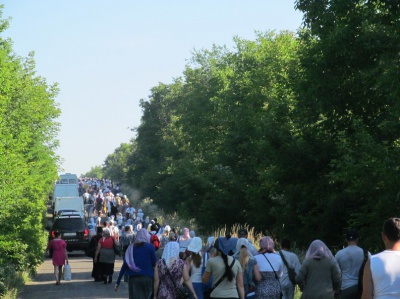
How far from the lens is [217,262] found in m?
13.4

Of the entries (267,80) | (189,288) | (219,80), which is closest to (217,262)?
(189,288)

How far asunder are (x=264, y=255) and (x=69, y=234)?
33826 mm

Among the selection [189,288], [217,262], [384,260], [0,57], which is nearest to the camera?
[384,260]

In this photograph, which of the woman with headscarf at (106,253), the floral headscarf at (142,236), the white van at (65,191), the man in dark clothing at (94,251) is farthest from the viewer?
the white van at (65,191)

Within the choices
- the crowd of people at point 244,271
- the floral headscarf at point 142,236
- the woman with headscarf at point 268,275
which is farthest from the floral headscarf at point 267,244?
the floral headscarf at point 142,236

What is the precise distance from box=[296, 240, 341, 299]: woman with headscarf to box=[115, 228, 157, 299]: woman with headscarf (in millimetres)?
3975

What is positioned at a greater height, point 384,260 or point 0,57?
point 0,57

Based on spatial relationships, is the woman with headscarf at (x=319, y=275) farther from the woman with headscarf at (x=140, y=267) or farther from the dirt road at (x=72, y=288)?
the dirt road at (x=72, y=288)

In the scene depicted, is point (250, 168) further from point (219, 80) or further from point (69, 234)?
point (219, 80)

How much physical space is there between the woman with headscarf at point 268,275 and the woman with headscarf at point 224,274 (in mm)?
991

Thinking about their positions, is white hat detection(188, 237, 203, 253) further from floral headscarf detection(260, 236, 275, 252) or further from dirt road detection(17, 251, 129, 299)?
dirt road detection(17, 251, 129, 299)

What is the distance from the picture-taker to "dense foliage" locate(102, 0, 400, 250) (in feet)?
90.3

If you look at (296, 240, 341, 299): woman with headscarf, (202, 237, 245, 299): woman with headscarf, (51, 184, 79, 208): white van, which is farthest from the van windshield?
(296, 240, 341, 299): woman with headscarf

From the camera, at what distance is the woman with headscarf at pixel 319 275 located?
41.6 feet
